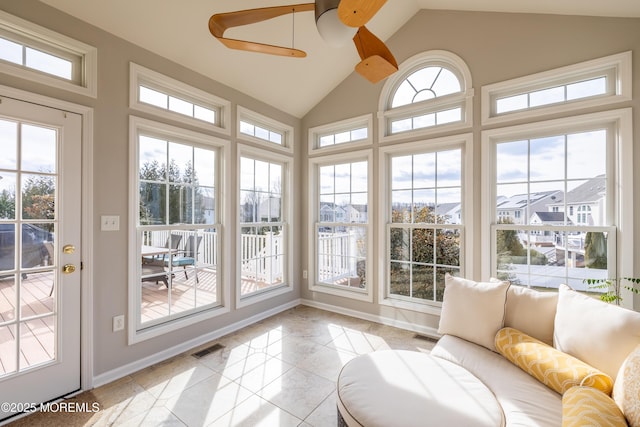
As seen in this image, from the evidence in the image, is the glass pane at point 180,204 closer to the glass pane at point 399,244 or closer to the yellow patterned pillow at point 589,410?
the glass pane at point 399,244

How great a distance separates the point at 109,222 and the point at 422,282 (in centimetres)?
312

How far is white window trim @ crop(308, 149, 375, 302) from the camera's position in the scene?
352cm

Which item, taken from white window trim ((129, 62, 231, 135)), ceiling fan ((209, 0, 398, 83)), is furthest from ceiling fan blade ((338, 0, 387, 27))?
white window trim ((129, 62, 231, 135))

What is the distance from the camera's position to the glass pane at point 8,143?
1.83 metres

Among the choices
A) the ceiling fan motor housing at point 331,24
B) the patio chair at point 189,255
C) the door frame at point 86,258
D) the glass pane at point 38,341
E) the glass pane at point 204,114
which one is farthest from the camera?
the glass pane at point 204,114

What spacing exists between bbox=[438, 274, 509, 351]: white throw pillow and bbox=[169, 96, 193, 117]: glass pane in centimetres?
291

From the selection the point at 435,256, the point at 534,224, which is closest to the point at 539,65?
the point at 534,224

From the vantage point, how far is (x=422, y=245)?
10.7 feet

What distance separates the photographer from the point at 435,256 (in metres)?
3.19

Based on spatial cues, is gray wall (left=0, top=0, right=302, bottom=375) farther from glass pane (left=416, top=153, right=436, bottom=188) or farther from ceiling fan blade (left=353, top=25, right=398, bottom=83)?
glass pane (left=416, top=153, right=436, bottom=188)

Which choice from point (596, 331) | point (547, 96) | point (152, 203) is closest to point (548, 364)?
Answer: point (596, 331)

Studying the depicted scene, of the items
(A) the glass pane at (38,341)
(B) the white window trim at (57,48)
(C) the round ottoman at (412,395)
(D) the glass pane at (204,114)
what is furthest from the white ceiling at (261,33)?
(C) the round ottoman at (412,395)

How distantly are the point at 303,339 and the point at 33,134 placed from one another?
110 inches

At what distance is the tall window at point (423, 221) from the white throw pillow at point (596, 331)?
4.43ft
